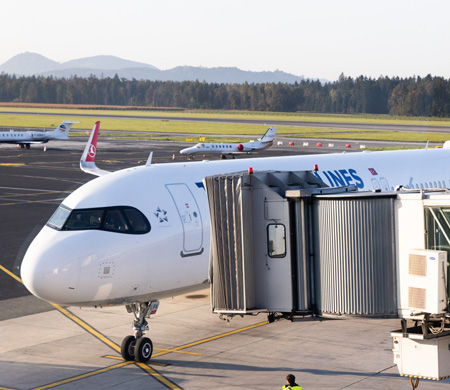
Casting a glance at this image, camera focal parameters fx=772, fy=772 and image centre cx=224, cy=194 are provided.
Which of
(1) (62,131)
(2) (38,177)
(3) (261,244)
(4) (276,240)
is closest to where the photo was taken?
(4) (276,240)

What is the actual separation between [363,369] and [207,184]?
242 inches

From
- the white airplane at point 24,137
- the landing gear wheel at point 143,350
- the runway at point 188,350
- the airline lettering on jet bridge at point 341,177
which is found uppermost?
the white airplane at point 24,137

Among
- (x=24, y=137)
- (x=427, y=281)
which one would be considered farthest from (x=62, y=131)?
(x=427, y=281)

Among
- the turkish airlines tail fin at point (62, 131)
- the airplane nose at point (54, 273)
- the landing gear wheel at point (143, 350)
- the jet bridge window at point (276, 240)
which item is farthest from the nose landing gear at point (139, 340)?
the turkish airlines tail fin at point (62, 131)

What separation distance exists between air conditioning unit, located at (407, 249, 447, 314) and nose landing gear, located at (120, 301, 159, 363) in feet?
25.1

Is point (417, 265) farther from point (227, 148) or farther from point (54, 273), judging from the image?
point (227, 148)

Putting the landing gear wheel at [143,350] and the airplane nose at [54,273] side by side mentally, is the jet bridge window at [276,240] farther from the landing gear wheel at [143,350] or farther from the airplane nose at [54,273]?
the landing gear wheel at [143,350]

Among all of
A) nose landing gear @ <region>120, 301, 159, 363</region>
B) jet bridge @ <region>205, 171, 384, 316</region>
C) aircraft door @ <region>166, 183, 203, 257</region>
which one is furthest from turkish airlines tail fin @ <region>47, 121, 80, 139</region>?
jet bridge @ <region>205, 171, 384, 316</region>

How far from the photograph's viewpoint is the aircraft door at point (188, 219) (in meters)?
19.8

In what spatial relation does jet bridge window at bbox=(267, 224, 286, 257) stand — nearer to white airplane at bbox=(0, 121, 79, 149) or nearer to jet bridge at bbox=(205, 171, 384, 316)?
jet bridge at bbox=(205, 171, 384, 316)

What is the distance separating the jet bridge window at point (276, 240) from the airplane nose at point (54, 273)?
494 centimetres

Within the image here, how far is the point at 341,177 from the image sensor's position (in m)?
25.2

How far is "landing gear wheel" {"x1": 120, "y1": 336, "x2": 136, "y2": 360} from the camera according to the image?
19.3 metres

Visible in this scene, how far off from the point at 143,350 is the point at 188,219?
3493 millimetres
